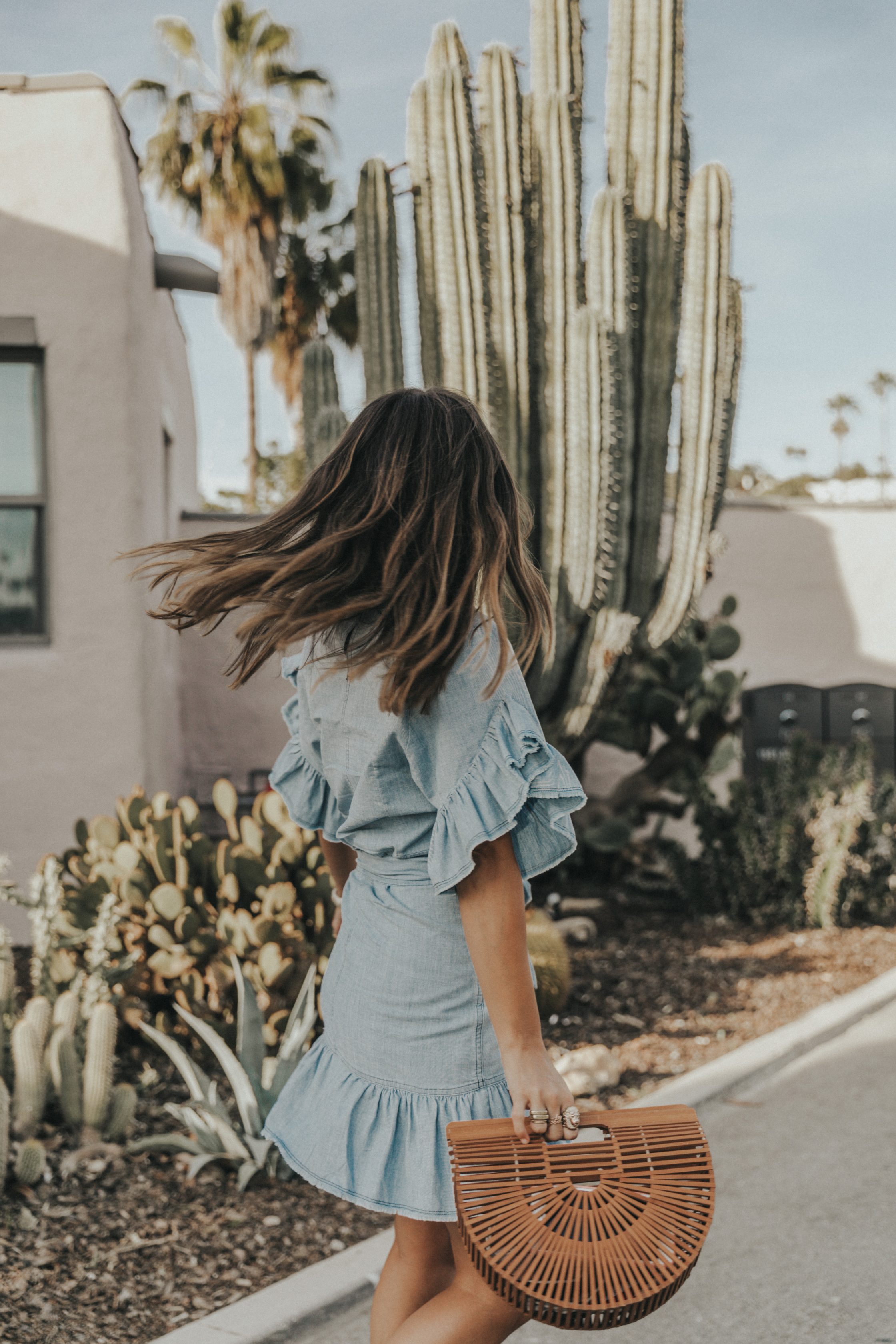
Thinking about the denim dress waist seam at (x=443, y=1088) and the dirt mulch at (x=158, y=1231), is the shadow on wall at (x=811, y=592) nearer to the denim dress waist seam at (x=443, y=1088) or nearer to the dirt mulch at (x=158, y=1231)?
the dirt mulch at (x=158, y=1231)

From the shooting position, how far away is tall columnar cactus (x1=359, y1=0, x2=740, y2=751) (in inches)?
249

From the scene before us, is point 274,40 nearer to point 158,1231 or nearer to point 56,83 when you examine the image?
point 56,83

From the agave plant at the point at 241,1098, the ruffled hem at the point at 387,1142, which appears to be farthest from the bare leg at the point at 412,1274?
the agave plant at the point at 241,1098

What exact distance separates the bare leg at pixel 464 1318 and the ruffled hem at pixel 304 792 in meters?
0.73

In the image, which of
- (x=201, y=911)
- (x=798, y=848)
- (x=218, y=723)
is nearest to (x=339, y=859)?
(x=201, y=911)

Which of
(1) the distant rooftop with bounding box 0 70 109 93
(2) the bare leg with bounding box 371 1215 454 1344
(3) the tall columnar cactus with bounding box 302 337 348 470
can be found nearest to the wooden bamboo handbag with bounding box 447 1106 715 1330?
(2) the bare leg with bounding box 371 1215 454 1344

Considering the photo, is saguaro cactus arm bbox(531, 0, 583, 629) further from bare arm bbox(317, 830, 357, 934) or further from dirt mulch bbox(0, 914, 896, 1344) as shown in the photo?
bare arm bbox(317, 830, 357, 934)

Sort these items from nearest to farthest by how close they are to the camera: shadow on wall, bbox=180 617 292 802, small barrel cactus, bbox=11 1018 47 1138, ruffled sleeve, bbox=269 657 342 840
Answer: ruffled sleeve, bbox=269 657 342 840 → small barrel cactus, bbox=11 1018 47 1138 → shadow on wall, bbox=180 617 292 802

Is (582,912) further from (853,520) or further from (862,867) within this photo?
(853,520)

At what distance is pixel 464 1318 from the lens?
1.69 metres

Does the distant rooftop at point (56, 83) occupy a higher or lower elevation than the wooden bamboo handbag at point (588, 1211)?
higher

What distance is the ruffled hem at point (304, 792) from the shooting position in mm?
2062

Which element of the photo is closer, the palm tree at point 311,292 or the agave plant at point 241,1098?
the agave plant at point 241,1098

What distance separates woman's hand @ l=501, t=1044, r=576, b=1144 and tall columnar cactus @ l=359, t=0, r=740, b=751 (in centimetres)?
474
